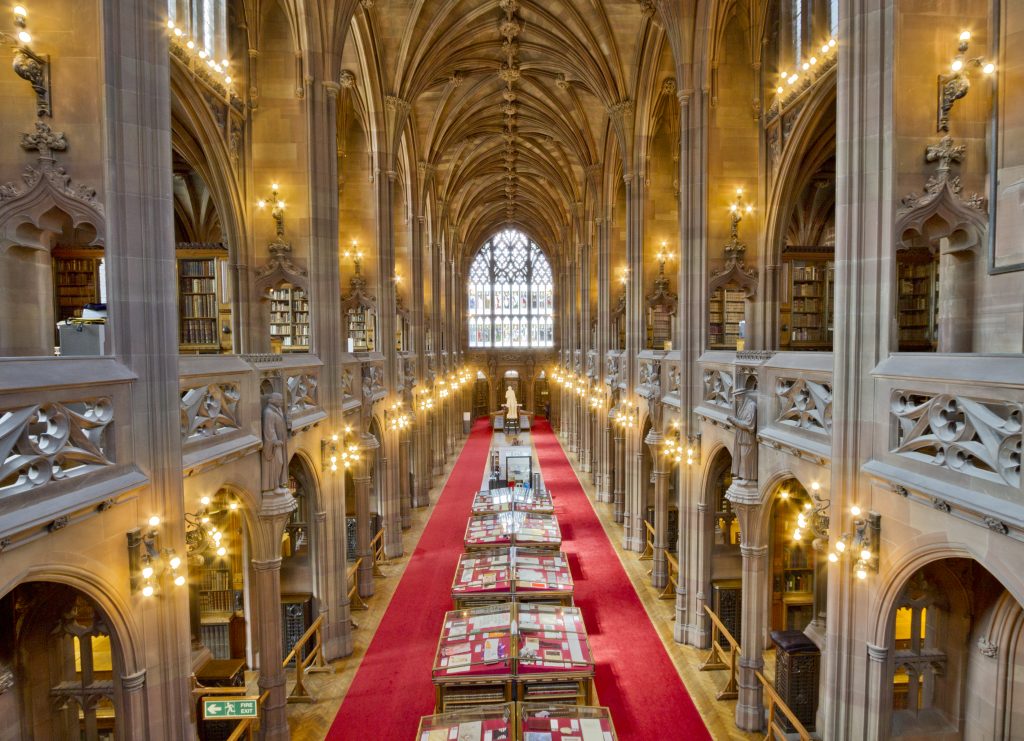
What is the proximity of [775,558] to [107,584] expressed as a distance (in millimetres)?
11383

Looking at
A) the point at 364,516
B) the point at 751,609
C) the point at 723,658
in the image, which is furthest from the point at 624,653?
the point at 364,516

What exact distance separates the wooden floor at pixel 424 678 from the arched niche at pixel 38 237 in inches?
280

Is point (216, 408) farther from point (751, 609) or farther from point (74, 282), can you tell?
point (751, 609)

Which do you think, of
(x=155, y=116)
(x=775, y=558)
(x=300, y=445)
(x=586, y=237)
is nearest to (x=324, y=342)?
(x=300, y=445)

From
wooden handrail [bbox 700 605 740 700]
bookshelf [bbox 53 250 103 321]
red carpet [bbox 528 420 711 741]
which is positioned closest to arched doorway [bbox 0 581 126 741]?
red carpet [bbox 528 420 711 741]

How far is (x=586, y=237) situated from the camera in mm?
29078

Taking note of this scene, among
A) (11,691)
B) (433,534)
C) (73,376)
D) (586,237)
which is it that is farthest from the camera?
(586,237)

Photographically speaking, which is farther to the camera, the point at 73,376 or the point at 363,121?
the point at 363,121

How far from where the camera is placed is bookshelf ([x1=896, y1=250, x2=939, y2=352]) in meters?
11.9

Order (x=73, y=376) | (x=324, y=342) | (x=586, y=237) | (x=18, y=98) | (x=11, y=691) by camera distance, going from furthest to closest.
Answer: (x=586, y=237) < (x=324, y=342) < (x=11, y=691) < (x=18, y=98) < (x=73, y=376)

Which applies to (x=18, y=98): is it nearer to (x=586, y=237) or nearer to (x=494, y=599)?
(x=494, y=599)

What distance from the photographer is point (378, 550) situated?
54.6 ft

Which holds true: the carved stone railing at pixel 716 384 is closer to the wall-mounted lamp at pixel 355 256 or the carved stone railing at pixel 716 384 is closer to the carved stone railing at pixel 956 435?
the carved stone railing at pixel 956 435

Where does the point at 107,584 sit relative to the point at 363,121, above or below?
below
